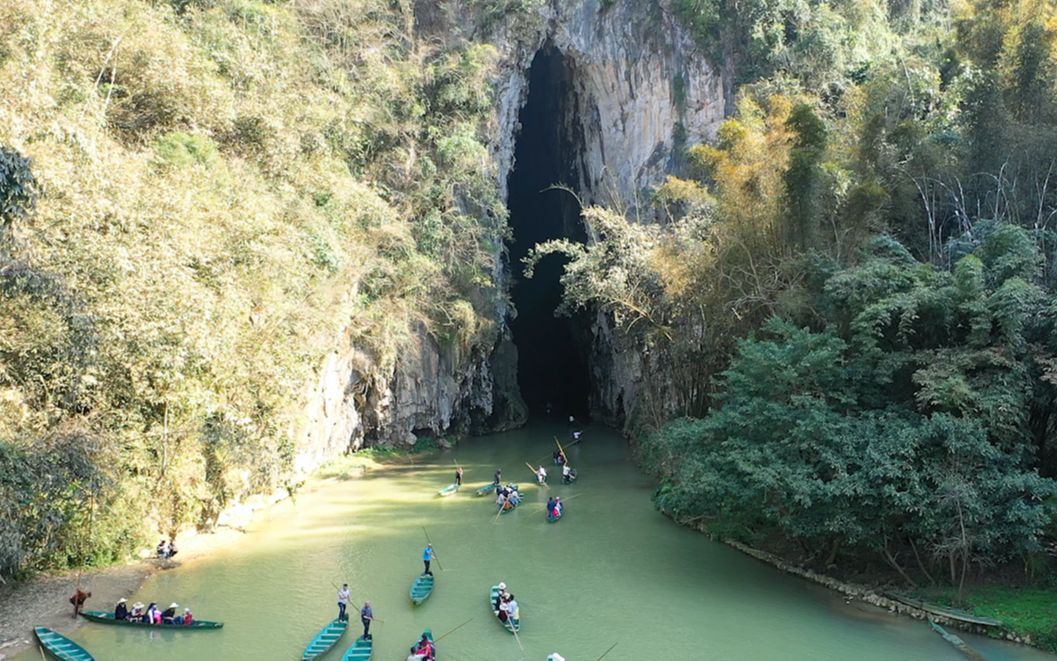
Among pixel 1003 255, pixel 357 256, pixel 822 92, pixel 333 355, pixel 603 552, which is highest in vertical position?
pixel 822 92

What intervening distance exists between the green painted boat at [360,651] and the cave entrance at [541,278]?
3133cm

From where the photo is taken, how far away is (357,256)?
23.5 m

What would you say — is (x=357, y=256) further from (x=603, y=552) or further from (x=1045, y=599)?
(x=1045, y=599)

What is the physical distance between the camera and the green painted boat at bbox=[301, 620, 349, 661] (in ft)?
36.1

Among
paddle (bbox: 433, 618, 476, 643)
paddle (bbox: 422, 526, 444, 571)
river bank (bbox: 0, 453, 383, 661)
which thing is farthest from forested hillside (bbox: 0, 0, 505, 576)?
paddle (bbox: 433, 618, 476, 643)

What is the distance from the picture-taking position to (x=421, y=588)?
13.6 m

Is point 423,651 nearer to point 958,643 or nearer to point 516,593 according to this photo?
point 516,593

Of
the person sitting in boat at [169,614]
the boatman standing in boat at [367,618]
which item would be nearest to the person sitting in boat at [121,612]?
the person sitting in boat at [169,614]

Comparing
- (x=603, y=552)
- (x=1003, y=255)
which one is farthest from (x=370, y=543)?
(x=1003, y=255)

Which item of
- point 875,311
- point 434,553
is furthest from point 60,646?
point 875,311

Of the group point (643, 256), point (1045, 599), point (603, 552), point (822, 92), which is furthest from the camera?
point (822, 92)

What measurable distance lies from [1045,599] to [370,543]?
512 inches

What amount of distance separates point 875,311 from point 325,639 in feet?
36.2

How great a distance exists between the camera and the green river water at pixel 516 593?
11.4m
